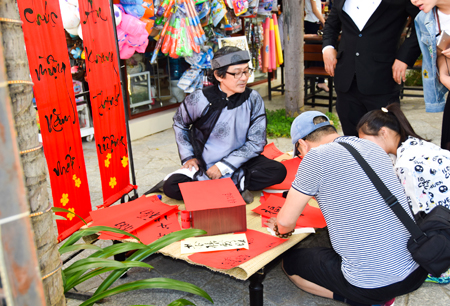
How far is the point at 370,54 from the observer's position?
3.05 meters

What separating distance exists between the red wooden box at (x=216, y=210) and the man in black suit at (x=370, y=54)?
1363 millimetres

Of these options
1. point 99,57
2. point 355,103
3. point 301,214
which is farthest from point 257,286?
point 355,103

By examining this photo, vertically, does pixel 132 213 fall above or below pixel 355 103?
below

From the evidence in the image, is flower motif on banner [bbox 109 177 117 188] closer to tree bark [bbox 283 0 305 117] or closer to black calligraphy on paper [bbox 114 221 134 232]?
black calligraphy on paper [bbox 114 221 134 232]

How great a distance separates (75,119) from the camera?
97.3 inches

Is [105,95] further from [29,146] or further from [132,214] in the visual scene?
[29,146]

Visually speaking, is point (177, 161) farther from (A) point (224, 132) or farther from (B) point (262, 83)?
(B) point (262, 83)

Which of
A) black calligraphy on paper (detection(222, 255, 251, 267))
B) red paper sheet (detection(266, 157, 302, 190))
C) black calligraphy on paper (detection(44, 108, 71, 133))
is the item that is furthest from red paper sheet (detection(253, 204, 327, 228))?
black calligraphy on paper (detection(44, 108, 71, 133))

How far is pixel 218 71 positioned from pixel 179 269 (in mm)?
1438

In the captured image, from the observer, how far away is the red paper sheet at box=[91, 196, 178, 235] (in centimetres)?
255

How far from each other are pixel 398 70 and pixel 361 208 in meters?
1.55

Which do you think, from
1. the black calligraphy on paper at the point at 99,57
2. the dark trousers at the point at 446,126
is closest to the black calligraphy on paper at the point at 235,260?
the black calligraphy on paper at the point at 99,57

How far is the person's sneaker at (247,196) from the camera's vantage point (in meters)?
2.96

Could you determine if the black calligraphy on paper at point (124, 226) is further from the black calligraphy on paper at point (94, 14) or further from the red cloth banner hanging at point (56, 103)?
the black calligraphy on paper at point (94, 14)
